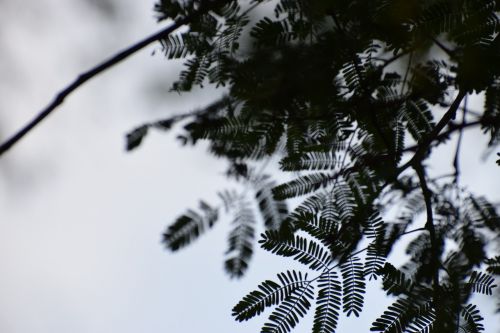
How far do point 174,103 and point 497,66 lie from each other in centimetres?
132

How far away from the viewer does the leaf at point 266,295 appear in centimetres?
211

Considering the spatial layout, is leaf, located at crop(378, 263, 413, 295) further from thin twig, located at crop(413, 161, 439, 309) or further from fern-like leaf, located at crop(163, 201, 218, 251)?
fern-like leaf, located at crop(163, 201, 218, 251)

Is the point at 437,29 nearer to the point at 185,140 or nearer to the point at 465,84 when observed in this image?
the point at 465,84

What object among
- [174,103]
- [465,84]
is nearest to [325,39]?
[465,84]

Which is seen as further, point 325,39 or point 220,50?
point 220,50

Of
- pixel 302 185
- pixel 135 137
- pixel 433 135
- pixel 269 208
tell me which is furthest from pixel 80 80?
pixel 433 135

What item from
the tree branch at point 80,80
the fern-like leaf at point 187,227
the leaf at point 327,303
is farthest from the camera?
the leaf at point 327,303

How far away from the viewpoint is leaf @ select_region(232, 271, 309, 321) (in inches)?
83.0

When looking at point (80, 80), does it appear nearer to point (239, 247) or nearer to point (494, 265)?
point (239, 247)

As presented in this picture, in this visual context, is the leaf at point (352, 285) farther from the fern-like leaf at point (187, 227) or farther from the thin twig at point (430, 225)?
the fern-like leaf at point (187, 227)

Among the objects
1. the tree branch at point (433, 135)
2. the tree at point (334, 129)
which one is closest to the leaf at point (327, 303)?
the tree at point (334, 129)

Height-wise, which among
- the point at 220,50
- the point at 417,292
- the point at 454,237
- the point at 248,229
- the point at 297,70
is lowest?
the point at 417,292

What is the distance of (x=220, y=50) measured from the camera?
2.43 m

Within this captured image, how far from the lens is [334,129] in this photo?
94.6 inches
